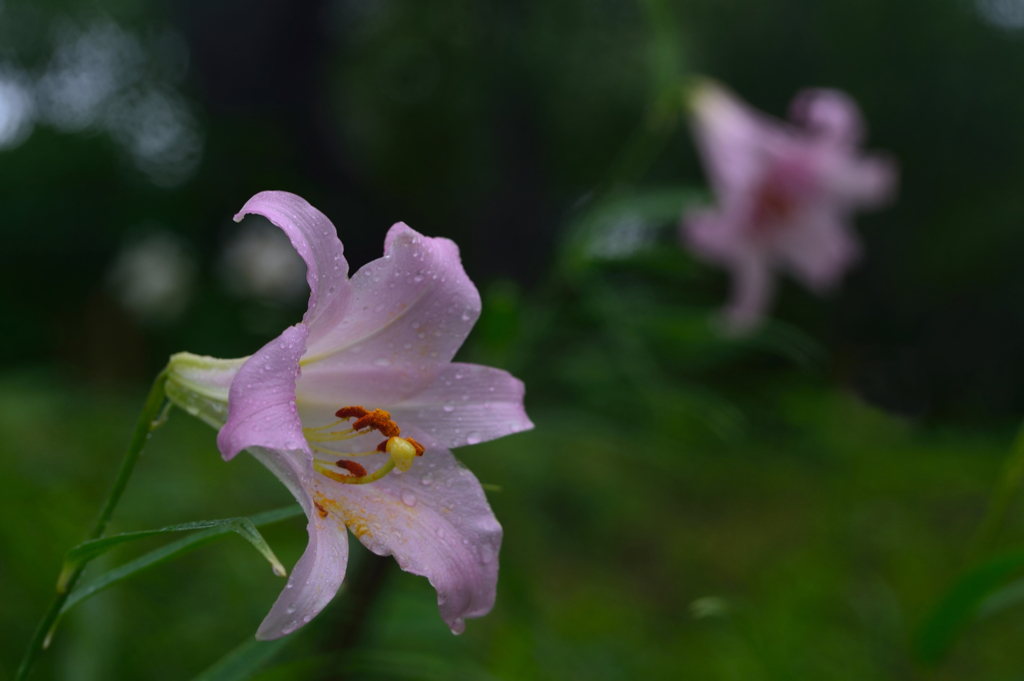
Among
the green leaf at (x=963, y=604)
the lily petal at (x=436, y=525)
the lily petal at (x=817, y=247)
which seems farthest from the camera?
the lily petal at (x=817, y=247)

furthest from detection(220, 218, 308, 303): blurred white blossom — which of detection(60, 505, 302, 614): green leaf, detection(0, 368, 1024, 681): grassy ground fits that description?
detection(60, 505, 302, 614): green leaf

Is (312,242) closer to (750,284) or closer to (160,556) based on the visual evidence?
(160,556)

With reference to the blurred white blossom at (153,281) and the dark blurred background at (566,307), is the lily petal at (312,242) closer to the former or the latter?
the dark blurred background at (566,307)

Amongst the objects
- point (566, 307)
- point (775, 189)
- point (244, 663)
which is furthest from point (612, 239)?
point (244, 663)

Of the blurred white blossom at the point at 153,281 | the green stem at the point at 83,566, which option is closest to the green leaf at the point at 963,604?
the green stem at the point at 83,566

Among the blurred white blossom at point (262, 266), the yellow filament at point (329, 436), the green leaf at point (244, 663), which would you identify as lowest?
the blurred white blossom at point (262, 266)

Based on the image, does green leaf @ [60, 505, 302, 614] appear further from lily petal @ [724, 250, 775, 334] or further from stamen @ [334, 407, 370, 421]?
lily petal @ [724, 250, 775, 334]
